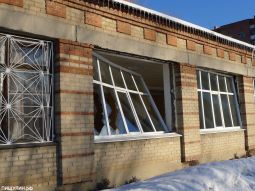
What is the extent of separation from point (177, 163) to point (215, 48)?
4.38 metres

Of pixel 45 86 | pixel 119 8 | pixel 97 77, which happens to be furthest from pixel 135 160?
pixel 119 8

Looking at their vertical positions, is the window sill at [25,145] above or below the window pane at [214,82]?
below

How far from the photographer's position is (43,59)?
309 inches

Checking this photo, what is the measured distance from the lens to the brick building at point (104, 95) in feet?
24.1

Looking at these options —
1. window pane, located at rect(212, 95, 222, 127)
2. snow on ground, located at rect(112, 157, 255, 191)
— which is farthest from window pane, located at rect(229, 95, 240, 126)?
snow on ground, located at rect(112, 157, 255, 191)

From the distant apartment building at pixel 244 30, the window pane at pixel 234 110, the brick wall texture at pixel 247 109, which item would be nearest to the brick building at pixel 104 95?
the window pane at pixel 234 110

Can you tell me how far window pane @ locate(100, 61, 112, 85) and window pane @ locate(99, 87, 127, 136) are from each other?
0.69ft

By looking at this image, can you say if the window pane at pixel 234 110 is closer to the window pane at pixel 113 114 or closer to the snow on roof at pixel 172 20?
the snow on roof at pixel 172 20

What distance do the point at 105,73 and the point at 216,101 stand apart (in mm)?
5200

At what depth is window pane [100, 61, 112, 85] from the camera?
9.70m

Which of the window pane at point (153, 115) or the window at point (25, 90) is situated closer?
the window at point (25, 90)

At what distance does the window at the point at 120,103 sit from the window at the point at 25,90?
1.64 metres

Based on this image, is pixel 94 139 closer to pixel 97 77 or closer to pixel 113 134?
pixel 113 134

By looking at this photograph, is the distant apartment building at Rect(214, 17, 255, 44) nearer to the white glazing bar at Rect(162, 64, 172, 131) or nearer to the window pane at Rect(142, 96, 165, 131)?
the window pane at Rect(142, 96, 165, 131)
